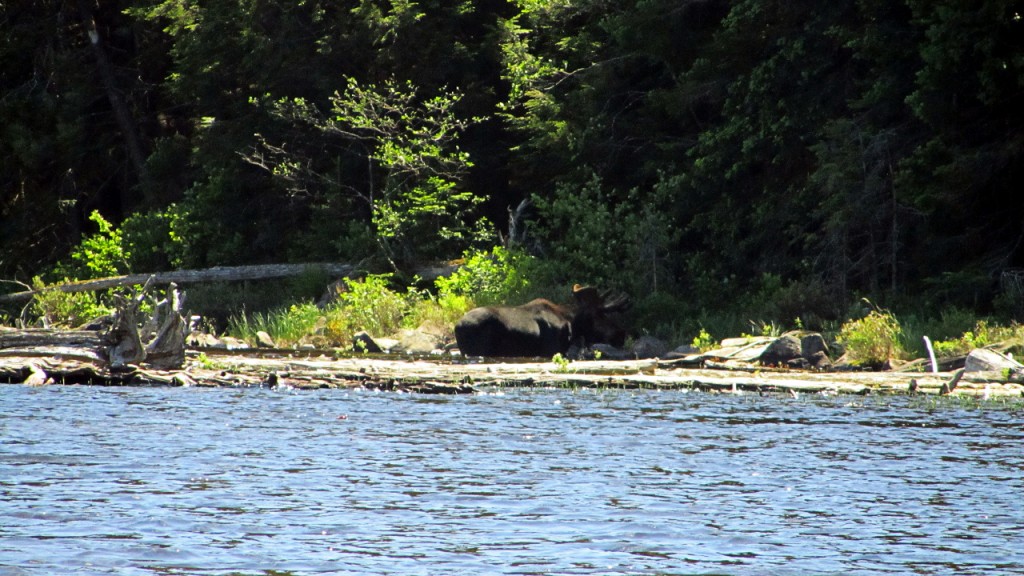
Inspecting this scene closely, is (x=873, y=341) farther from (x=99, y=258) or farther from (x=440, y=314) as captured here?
(x=99, y=258)

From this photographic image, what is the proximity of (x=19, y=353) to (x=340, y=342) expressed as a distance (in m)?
7.98

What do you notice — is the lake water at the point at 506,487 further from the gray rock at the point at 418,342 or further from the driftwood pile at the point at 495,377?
the gray rock at the point at 418,342

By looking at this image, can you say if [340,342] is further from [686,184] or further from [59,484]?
[59,484]

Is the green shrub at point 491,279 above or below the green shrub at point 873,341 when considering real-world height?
above

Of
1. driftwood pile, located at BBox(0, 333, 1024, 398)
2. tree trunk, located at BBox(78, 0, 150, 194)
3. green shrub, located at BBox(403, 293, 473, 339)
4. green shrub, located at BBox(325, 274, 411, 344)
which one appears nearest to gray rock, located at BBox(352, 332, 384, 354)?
green shrub, located at BBox(325, 274, 411, 344)

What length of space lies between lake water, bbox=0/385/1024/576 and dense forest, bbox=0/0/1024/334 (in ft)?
26.1

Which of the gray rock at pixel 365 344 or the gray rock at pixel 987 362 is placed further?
the gray rock at pixel 365 344

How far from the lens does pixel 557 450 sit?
12867 millimetres

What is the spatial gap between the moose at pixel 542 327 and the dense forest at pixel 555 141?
1.32 m

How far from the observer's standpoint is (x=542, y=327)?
25.3 m

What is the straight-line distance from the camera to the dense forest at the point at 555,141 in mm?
23453

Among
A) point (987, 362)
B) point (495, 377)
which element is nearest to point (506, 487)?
point (495, 377)

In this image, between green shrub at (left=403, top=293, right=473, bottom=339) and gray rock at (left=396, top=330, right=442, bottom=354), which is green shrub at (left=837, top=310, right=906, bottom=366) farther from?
green shrub at (left=403, top=293, right=473, bottom=339)

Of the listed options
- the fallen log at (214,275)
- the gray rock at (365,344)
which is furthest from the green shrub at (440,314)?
the fallen log at (214,275)
